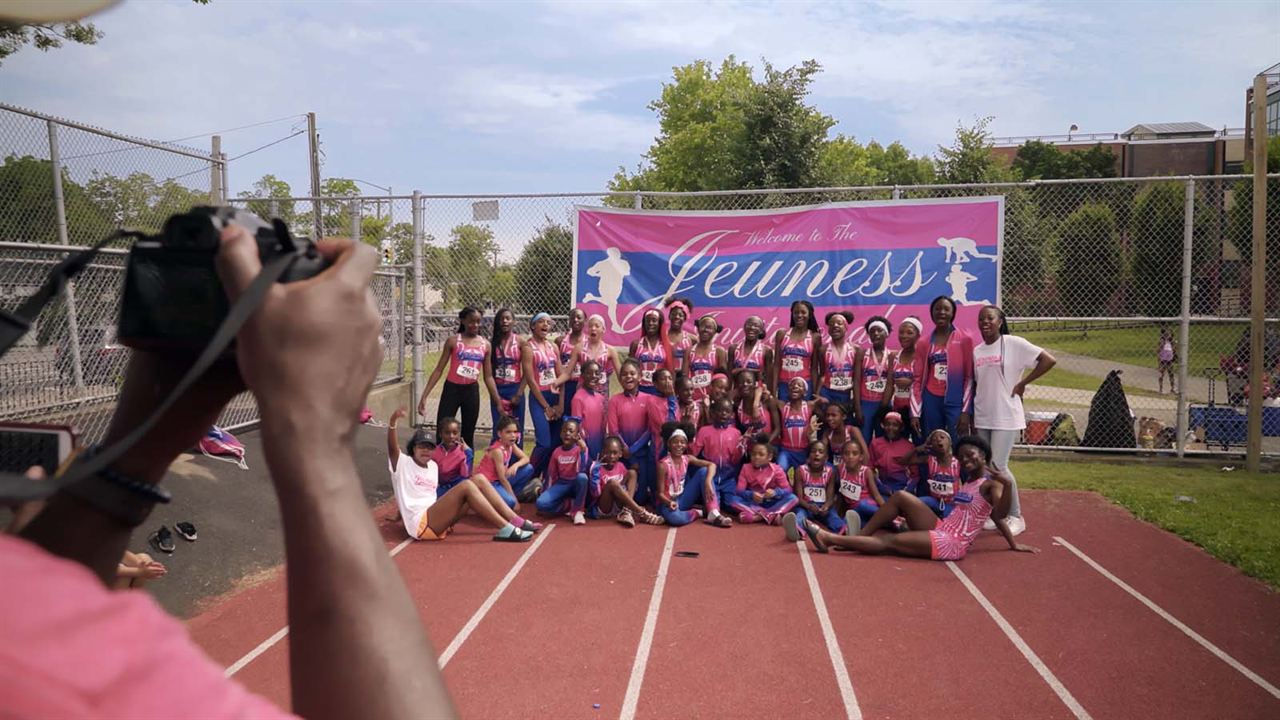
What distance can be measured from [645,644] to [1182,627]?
3438 mm

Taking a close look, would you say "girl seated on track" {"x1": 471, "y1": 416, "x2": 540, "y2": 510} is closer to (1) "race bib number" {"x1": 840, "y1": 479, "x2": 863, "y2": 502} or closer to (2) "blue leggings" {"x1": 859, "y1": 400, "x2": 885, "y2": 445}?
(1) "race bib number" {"x1": 840, "y1": 479, "x2": 863, "y2": 502}

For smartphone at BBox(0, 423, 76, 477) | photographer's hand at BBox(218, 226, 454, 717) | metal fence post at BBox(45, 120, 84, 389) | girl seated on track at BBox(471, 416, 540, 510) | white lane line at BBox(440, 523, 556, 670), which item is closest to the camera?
photographer's hand at BBox(218, 226, 454, 717)

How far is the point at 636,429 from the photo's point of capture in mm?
9266

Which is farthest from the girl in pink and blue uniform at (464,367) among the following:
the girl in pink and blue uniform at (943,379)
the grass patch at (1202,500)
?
the grass patch at (1202,500)

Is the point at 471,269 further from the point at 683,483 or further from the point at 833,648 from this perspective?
the point at 833,648

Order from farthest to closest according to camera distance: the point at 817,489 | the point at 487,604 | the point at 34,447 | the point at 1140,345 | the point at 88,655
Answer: the point at 1140,345 → the point at 817,489 → the point at 487,604 → the point at 34,447 → the point at 88,655

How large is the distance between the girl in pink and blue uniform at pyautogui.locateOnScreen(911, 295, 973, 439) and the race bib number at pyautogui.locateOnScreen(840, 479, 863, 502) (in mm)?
974

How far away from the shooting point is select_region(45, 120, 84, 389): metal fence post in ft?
23.1

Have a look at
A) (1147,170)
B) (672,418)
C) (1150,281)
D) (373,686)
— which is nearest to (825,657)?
(672,418)

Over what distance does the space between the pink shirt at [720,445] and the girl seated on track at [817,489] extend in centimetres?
69

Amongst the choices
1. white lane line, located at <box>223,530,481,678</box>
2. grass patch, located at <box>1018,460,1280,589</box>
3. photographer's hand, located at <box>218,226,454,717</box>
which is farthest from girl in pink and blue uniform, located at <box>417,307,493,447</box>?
photographer's hand, located at <box>218,226,454,717</box>

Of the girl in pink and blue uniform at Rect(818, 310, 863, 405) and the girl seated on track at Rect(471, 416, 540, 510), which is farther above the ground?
the girl in pink and blue uniform at Rect(818, 310, 863, 405)

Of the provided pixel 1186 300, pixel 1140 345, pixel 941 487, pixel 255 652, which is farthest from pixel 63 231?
pixel 1140 345

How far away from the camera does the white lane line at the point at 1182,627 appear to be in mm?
5000
